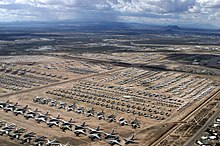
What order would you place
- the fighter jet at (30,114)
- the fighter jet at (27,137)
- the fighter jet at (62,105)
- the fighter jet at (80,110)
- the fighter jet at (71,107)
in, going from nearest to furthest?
the fighter jet at (27,137), the fighter jet at (30,114), the fighter jet at (80,110), the fighter jet at (71,107), the fighter jet at (62,105)

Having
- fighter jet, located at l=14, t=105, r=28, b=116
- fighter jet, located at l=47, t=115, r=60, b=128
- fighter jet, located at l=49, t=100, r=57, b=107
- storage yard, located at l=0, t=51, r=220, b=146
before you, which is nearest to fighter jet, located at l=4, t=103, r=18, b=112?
storage yard, located at l=0, t=51, r=220, b=146

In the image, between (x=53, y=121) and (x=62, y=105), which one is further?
(x=62, y=105)

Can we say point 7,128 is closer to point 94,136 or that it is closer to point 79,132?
point 79,132

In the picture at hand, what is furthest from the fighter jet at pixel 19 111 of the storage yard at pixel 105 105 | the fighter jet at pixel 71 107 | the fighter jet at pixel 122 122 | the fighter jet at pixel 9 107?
the fighter jet at pixel 122 122

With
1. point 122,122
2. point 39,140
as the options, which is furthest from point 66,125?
point 122,122

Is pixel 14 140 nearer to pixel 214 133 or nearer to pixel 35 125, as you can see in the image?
pixel 35 125

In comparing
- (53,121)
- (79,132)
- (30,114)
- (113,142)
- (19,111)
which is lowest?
(113,142)

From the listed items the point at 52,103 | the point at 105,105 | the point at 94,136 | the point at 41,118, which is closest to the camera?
the point at 94,136

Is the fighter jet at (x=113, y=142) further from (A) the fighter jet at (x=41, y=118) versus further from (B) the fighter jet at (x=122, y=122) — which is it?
(A) the fighter jet at (x=41, y=118)

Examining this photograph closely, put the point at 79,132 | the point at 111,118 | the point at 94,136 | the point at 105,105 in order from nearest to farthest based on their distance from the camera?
the point at 94,136 < the point at 79,132 < the point at 111,118 < the point at 105,105

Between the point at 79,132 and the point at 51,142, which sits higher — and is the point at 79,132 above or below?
below

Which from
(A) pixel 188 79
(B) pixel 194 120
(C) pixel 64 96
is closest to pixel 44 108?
(C) pixel 64 96
